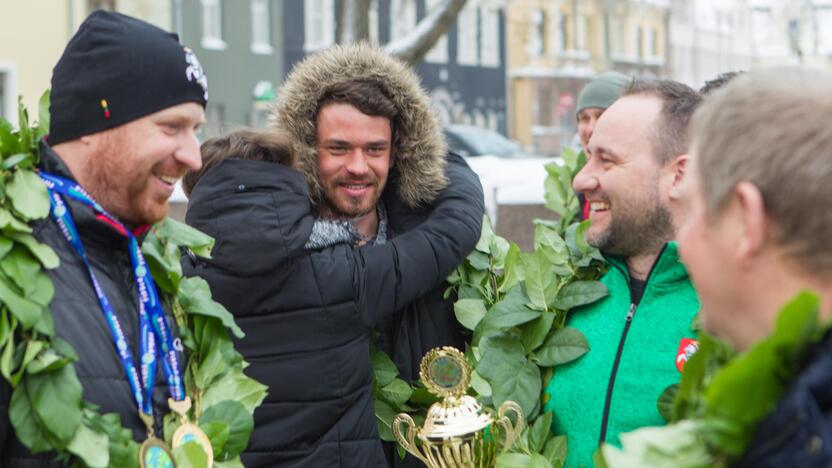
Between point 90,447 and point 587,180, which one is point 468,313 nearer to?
point 587,180

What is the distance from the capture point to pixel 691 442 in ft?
5.35

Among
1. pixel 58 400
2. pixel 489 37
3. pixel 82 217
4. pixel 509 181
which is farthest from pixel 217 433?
pixel 489 37

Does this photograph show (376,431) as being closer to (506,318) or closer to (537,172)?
(506,318)

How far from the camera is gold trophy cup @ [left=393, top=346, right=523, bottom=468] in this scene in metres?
3.12

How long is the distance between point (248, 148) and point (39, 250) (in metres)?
1.01

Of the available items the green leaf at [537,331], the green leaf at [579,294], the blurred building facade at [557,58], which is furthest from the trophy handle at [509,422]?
the blurred building facade at [557,58]

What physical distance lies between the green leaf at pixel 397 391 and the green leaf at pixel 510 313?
315 millimetres

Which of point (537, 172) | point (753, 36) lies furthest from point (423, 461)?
point (753, 36)

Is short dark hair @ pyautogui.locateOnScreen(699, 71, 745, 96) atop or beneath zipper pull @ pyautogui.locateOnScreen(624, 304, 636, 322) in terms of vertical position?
atop

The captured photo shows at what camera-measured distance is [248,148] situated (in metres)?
3.20

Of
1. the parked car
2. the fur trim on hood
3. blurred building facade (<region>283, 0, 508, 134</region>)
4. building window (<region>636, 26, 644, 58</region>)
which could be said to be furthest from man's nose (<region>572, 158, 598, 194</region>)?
building window (<region>636, 26, 644, 58</region>)

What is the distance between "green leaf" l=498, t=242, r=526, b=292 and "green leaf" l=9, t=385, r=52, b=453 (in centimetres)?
170

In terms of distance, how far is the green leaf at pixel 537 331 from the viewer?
3.19m

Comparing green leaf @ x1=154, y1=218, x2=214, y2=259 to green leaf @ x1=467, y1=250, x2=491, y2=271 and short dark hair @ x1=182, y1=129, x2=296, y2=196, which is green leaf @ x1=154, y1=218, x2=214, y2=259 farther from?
green leaf @ x1=467, y1=250, x2=491, y2=271
